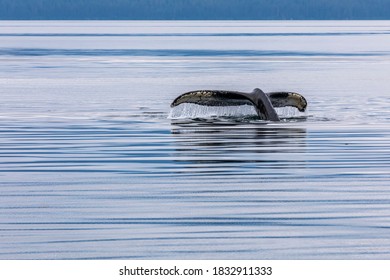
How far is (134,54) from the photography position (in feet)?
336

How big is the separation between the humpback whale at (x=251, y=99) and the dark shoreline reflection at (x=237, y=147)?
399mm

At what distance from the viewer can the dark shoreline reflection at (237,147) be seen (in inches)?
938

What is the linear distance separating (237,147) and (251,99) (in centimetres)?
406

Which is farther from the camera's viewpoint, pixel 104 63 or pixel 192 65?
pixel 104 63

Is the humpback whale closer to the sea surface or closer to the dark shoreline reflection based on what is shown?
the dark shoreline reflection

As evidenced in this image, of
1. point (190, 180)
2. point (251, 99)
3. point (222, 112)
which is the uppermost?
point (222, 112)

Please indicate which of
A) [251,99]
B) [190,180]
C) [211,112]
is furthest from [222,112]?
[190,180]

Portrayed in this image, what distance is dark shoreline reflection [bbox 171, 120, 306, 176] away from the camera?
23.8m

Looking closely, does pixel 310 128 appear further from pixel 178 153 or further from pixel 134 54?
pixel 134 54

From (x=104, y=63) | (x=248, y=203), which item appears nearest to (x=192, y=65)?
(x=104, y=63)

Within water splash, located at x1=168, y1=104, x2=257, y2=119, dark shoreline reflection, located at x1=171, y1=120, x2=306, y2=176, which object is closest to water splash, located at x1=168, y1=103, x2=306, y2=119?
water splash, located at x1=168, y1=104, x2=257, y2=119

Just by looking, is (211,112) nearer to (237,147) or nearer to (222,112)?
(222,112)

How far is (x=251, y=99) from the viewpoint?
31.0m

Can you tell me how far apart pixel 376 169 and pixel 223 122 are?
30.9ft
